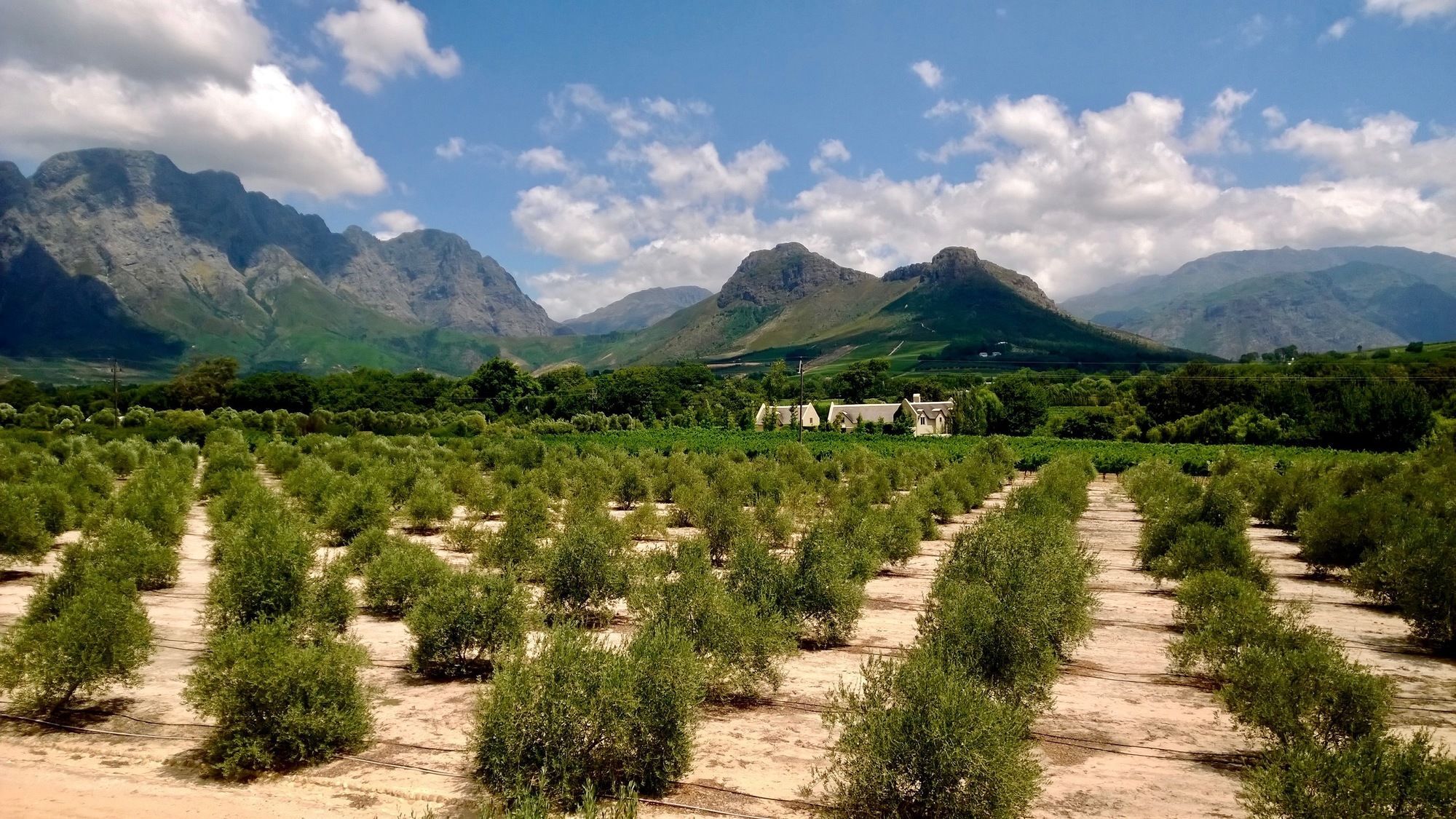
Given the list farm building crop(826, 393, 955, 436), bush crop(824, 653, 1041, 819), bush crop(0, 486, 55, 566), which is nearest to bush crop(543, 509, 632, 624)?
bush crop(824, 653, 1041, 819)

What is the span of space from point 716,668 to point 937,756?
19.2ft

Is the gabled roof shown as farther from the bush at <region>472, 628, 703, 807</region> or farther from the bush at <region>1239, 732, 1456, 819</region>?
the bush at <region>1239, 732, 1456, 819</region>

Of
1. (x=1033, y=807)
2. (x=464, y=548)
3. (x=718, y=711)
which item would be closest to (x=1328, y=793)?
(x=1033, y=807)

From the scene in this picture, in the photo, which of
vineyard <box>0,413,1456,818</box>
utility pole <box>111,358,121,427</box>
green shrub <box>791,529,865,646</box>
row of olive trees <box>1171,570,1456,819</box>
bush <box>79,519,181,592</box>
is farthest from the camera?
utility pole <box>111,358,121,427</box>

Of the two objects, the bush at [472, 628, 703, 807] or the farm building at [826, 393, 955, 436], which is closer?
the bush at [472, 628, 703, 807]

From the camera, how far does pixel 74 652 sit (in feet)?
43.5

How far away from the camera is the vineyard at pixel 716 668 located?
35.1ft

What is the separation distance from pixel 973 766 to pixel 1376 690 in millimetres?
7411

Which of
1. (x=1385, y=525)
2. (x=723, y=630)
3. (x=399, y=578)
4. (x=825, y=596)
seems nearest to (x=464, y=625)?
(x=399, y=578)

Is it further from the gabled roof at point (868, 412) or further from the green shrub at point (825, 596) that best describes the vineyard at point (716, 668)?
the gabled roof at point (868, 412)

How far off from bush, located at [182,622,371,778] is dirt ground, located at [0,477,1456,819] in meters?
0.38

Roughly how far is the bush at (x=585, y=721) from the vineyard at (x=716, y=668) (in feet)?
0.15

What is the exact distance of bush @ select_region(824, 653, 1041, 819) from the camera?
9727 millimetres

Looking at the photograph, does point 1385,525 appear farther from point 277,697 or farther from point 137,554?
point 137,554
